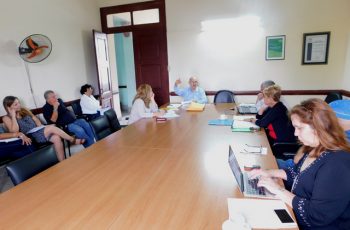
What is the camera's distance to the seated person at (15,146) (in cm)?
276

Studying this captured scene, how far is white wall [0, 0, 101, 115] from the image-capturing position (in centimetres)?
336

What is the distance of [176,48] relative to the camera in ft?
15.9

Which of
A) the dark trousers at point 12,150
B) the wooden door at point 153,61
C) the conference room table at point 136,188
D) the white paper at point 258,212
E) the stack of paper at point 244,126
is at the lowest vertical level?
the dark trousers at point 12,150

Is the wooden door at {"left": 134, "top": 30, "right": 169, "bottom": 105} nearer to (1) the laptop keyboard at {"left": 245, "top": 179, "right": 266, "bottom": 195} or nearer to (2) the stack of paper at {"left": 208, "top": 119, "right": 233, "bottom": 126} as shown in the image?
(2) the stack of paper at {"left": 208, "top": 119, "right": 233, "bottom": 126}

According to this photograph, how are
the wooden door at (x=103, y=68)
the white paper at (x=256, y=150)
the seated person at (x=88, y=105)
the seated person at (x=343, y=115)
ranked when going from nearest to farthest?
the seated person at (x=343, y=115) → the white paper at (x=256, y=150) → the seated person at (x=88, y=105) → the wooden door at (x=103, y=68)

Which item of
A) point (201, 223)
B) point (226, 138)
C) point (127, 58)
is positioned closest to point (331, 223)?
point (201, 223)

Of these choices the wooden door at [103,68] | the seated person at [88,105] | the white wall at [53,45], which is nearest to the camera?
the white wall at [53,45]

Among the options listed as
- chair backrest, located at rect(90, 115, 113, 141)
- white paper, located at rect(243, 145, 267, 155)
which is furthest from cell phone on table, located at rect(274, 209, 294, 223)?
chair backrest, located at rect(90, 115, 113, 141)

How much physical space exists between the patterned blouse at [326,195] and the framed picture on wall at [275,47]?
145 inches

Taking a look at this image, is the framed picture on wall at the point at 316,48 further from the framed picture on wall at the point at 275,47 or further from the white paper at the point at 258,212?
the white paper at the point at 258,212

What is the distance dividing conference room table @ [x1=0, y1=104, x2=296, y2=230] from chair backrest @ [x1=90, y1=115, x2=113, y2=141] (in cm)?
40

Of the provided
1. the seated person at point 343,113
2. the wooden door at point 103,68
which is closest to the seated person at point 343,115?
the seated person at point 343,113

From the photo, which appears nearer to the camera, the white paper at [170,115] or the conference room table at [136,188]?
the conference room table at [136,188]

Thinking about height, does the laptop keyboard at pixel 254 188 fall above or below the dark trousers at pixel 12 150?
above
